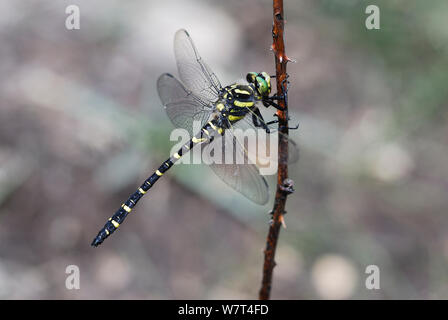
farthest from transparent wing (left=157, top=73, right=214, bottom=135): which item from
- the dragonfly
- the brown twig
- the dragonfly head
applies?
the brown twig

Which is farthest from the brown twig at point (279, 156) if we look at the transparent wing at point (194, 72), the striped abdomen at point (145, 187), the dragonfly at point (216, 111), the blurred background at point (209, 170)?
the blurred background at point (209, 170)

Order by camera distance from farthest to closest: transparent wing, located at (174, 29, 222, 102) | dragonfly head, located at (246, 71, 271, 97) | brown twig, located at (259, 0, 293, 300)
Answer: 1. transparent wing, located at (174, 29, 222, 102)
2. dragonfly head, located at (246, 71, 271, 97)
3. brown twig, located at (259, 0, 293, 300)

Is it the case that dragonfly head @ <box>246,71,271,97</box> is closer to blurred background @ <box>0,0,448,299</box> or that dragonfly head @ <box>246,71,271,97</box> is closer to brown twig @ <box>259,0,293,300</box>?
brown twig @ <box>259,0,293,300</box>

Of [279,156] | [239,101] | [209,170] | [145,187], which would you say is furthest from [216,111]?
[209,170]

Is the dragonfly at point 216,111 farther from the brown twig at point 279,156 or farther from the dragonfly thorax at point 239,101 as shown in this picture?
the brown twig at point 279,156
